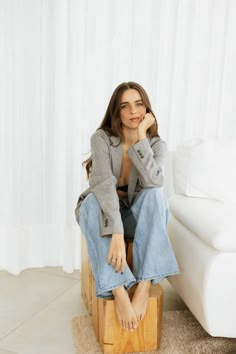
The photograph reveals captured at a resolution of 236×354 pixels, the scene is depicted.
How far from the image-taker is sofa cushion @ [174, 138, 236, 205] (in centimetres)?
174

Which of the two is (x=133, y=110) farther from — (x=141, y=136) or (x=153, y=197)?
(x=153, y=197)

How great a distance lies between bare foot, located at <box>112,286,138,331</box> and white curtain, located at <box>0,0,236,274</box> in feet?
3.01

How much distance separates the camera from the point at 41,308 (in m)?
1.88

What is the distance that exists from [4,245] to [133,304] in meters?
1.15

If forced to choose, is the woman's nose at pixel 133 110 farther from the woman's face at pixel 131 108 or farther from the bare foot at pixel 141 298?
the bare foot at pixel 141 298

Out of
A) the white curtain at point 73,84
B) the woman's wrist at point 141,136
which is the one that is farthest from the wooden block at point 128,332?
the white curtain at point 73,84

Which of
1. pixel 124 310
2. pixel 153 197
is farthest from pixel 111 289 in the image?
pixel 153 197

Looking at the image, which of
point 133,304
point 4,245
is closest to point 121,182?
point 133,304

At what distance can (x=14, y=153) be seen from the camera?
88.9 inches

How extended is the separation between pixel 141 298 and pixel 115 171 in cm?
55

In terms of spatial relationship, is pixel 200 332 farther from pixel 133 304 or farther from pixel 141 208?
pixel 141 208

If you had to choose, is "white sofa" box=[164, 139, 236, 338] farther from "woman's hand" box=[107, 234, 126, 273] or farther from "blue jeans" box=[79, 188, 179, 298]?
"woman's hand" box=[107, 234, 126, 273]

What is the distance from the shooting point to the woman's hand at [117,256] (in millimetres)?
1429

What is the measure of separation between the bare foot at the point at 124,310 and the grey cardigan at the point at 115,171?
0.70ft
